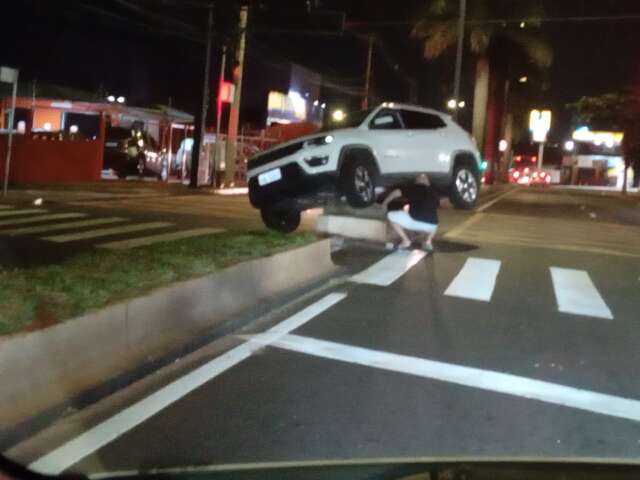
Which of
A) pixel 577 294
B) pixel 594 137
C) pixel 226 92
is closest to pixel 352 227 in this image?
pixel 577 294

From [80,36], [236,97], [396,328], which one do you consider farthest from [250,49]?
[396,328]

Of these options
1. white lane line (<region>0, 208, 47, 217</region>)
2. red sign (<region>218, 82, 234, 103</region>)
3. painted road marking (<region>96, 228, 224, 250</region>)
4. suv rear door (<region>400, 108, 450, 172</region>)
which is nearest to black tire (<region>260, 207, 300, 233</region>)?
painted road marking (<region>96, 228, 224, 250</region>)

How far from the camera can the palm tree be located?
51031mm

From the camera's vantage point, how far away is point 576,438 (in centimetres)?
691

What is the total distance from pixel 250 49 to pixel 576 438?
54.2 metres

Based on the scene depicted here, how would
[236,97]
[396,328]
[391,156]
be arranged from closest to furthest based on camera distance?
[396,328]
[391,156]
[236,97]

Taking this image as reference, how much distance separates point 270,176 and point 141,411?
9.94 m

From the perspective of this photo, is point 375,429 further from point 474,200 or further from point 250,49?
point 250,49

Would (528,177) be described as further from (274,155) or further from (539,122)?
(274,155)

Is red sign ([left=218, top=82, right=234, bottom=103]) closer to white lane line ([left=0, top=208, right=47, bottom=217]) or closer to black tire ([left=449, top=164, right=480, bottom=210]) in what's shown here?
white lane line ([left=0, top=208, right=47, bottom=217])

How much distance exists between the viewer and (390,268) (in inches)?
625

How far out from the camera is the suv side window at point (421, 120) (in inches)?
731

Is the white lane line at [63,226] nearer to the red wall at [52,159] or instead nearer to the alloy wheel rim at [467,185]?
the alloy wheel rim at [467,185]

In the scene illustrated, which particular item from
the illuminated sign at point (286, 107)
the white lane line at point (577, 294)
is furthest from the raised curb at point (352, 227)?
the illuminated sign at point (286, 107)
